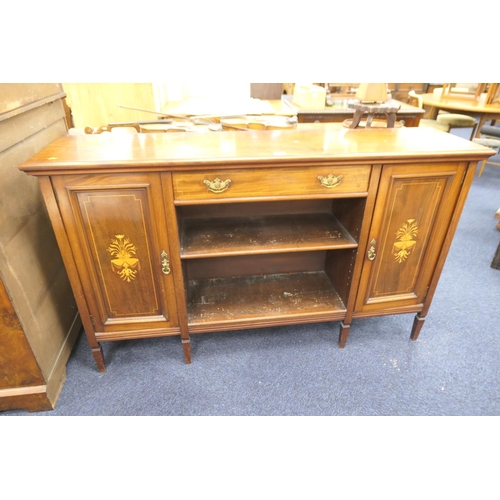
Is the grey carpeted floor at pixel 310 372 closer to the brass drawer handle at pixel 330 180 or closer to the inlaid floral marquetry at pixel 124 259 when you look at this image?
the inlaid floral marquetry at pixel 124 259

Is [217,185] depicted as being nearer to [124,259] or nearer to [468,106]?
[124,259]

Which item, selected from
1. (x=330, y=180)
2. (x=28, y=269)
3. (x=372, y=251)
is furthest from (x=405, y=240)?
(x=28, y=269)

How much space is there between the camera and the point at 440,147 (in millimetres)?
1205

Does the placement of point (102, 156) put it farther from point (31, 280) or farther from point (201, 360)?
point (201, 360)

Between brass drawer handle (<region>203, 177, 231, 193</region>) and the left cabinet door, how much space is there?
0.45 feet

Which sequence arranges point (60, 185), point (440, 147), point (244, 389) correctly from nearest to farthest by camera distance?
point (60, 185) → point (440, 147) → point (244, 389)

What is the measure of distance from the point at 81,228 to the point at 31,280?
0.31m

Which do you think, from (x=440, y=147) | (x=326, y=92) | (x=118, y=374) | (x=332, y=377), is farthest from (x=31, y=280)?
(x=326, y=92)

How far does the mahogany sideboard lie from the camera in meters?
1.09

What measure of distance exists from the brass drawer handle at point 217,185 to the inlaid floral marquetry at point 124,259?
13.4 inches

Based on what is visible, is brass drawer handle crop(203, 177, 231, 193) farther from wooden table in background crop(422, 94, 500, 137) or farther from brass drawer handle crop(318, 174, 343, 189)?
wooden table in background crop(422, 94, 500, 137)

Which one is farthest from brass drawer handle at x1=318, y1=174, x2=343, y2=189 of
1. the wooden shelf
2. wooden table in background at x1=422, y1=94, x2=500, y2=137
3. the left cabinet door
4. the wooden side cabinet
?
wooden table in background at x1=422, y1=94, x2=500, y2=137

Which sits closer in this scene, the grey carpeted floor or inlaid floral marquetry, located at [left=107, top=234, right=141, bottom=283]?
inlaid floral marquetry, located at [left=107, top=234, right=141, bottom=283]

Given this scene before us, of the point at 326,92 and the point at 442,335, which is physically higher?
the point at 326,92
